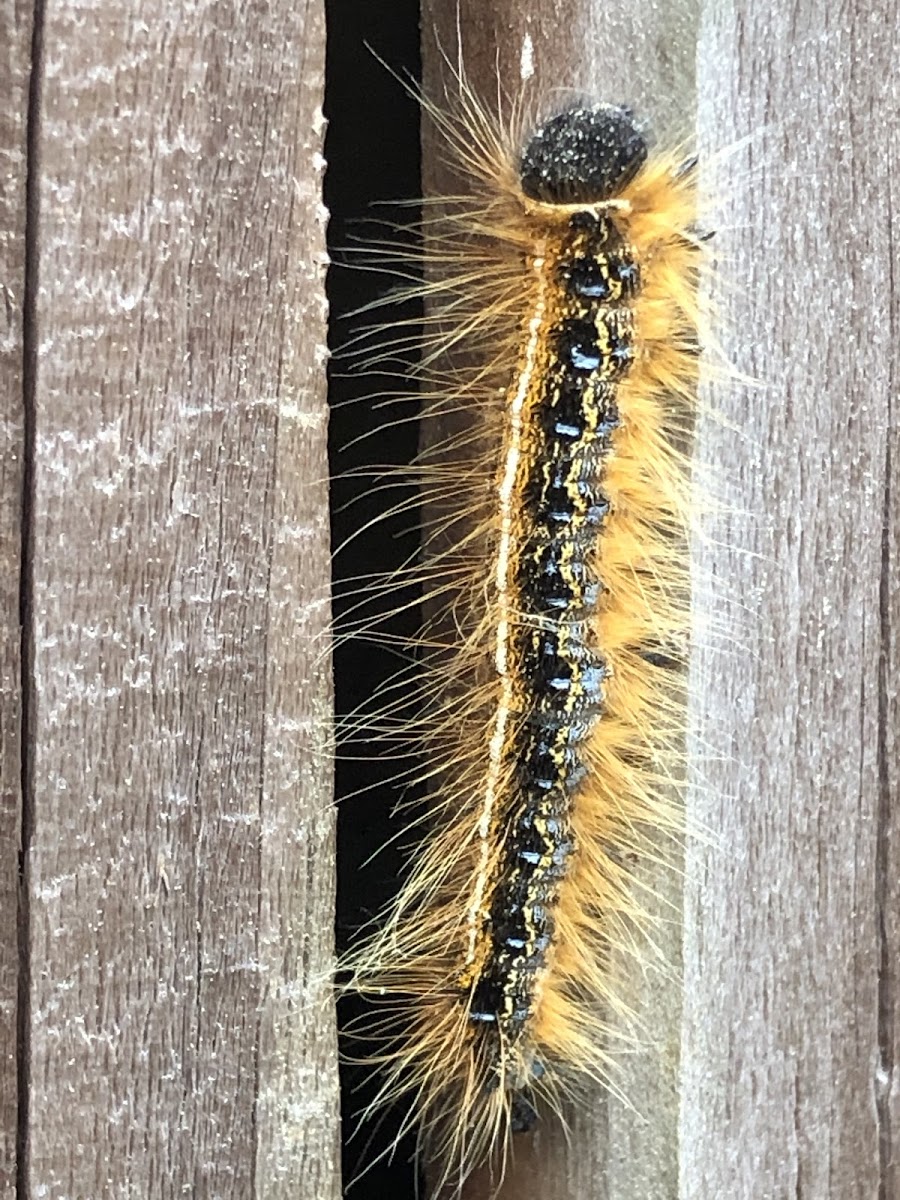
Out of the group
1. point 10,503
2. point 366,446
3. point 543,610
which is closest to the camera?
point 10,503

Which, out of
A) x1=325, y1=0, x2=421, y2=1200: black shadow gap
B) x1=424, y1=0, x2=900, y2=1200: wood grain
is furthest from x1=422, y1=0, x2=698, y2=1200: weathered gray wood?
x1=325, y1=0, x2=421, y2=1200: black shadow gap

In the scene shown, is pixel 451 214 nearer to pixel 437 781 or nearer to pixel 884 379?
pixel 884 379

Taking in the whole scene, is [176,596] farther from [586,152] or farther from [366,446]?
[586,152]

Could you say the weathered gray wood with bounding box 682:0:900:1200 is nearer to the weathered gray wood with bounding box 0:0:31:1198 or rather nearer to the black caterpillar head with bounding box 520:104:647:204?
the black caterpillar head with bounding box 520:104:647:204

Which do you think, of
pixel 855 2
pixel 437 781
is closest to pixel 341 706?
pixel 437 781

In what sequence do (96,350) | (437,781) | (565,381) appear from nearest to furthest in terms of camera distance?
1. (96,350)
2. (565,381)
3. (437,781)

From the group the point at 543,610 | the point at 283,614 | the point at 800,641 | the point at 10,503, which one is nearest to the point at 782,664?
the point at 800,641
